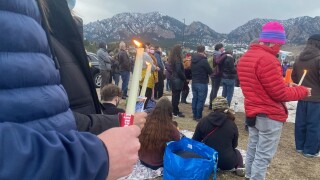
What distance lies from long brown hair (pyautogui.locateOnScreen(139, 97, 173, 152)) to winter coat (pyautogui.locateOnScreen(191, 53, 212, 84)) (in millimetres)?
3779

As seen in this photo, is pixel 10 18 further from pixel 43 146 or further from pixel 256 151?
pixel 256 151

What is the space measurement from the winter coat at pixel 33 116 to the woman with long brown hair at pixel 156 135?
3.70m

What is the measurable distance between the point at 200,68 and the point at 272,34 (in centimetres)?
424

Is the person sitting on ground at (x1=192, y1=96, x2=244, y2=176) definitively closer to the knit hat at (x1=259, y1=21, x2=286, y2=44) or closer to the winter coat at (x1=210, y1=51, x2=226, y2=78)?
the knit hat at (x1=259, y1=21, x2=286, y2=44)

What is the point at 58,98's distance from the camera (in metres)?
0.95

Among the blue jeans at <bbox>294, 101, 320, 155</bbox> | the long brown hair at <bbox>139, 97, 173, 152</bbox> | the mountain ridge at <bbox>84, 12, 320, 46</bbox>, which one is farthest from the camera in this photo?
the mountain ridge at <bbox>84, 12, 320, 46</bbox>

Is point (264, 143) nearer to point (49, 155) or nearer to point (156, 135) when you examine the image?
point (156, 135)

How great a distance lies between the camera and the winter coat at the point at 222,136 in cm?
483

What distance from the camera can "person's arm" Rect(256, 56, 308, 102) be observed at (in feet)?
12.6

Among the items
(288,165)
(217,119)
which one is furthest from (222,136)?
(288,165)

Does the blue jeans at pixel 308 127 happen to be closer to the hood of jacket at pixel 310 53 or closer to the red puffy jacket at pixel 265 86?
the hood of jacket at pixel 310 53

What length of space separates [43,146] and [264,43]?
3760 mm

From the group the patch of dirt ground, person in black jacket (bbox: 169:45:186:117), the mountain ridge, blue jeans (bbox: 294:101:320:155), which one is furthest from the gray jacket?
the mountain ridge

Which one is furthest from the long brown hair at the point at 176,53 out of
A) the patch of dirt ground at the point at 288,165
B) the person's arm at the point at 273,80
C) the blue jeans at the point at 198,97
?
the person's arm at the point at 273,80
